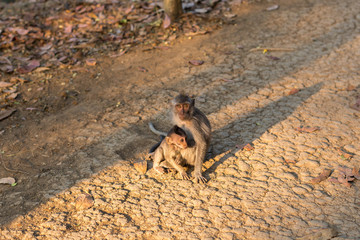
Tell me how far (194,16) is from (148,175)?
4910mm

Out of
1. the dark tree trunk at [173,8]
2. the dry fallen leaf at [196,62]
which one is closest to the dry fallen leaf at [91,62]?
the dry fallen leaf at [196,62]

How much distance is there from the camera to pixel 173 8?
836 cm

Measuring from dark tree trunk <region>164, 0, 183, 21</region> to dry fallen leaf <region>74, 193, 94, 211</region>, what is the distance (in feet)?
17.0

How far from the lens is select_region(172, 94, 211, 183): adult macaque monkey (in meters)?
4.47

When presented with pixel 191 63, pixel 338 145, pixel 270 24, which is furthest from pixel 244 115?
pixel 270 24

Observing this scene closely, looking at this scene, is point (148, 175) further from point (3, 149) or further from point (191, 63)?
point (191, 63)

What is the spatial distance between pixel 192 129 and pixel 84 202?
4.94 feet

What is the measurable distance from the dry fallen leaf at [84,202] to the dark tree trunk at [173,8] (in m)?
5.20

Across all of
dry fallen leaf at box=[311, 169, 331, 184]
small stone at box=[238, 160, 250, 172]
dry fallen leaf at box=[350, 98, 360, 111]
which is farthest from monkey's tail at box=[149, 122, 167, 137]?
dry fallen leaf at box=[350, 98, 360, 111]

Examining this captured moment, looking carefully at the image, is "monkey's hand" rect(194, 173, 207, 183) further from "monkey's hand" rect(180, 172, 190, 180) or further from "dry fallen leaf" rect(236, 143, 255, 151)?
"dry fallen leaf" rect(236, 143, 255, 151)

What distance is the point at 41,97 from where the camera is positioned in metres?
6.52

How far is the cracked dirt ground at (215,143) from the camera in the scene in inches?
154

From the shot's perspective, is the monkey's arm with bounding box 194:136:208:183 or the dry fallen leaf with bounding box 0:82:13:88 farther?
the dry fallen leaf with bounding box 0:82:13:88

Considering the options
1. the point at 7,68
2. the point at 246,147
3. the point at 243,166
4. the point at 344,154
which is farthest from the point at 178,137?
the point at 7,68
